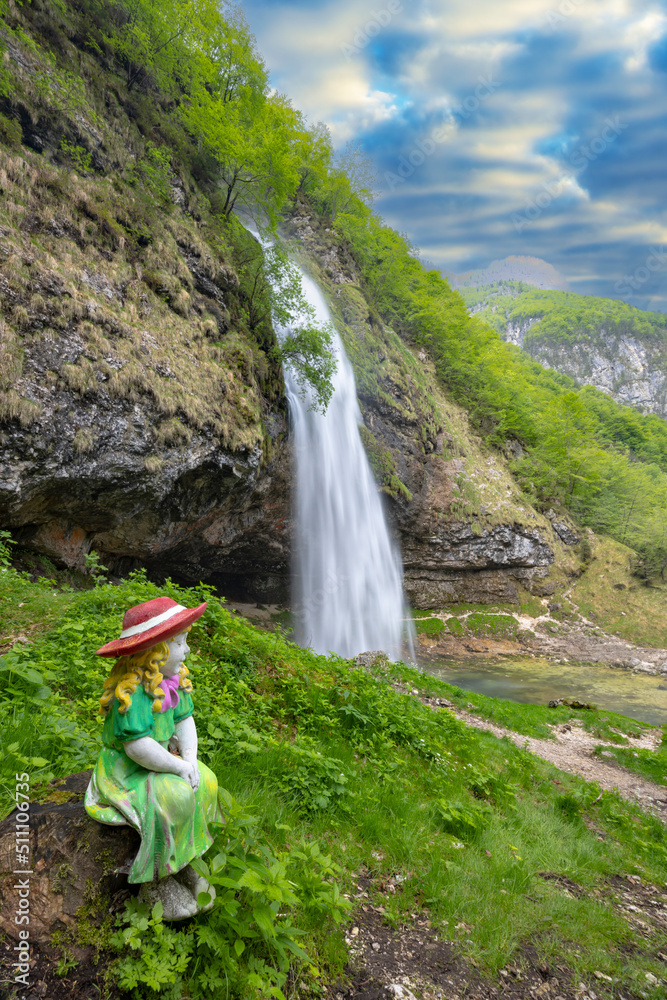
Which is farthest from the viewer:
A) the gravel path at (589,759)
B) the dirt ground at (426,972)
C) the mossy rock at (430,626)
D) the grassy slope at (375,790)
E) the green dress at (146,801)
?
the mossy rock at (430,626)

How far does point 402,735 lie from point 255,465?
9.61m

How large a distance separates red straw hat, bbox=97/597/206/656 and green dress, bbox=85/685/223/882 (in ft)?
0.71

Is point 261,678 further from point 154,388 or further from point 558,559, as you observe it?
point 558,559

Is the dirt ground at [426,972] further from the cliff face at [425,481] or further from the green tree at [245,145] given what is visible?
the cliff face at [425,481]

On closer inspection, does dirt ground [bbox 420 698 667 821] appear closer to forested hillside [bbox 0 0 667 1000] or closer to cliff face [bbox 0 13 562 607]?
forested hillside [bbox 0 0 667 1000]

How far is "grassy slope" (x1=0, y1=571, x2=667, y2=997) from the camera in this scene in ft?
10.6

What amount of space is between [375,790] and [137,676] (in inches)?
131

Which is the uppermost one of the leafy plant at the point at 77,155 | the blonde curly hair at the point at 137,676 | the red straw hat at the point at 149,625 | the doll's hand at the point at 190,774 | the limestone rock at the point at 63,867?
the leafy plant at the point at 77,155

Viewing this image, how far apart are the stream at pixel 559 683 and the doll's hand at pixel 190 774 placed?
16305mm

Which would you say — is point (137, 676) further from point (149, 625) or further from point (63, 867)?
point (63, 867)

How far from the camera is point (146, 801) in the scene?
1992 millimetres

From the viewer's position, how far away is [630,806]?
23.4 feet

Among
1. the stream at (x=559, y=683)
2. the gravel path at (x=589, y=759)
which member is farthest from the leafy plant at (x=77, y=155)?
the stream at (x=559, y=683)

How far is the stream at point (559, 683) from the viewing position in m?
16.4
